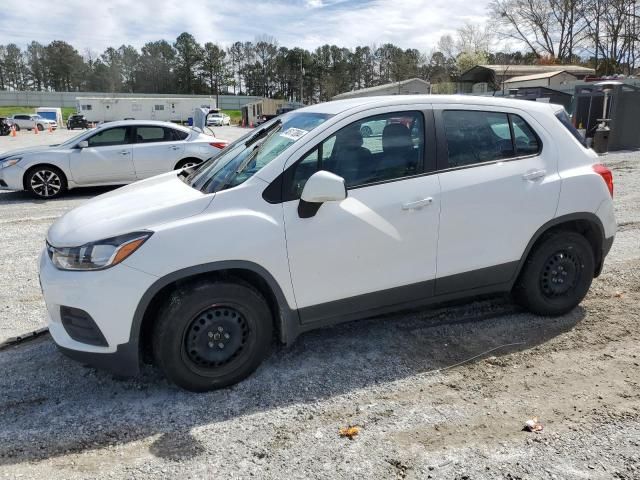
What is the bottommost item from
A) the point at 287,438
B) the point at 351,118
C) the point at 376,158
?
the point at 287,438

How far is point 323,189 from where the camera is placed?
301 centimetres

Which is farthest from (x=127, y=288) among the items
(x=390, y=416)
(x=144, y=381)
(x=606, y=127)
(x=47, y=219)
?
(x=606, y=127)

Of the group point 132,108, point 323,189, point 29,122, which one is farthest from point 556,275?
point 132,108

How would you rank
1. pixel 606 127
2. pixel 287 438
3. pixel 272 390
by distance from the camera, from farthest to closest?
pixel 606 127, pixel 272 390, pixel 287 438

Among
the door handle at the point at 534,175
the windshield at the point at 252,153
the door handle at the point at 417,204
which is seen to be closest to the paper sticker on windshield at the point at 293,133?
the windshield at the point at 252,153

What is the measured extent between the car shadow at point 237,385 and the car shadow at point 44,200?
275 inches

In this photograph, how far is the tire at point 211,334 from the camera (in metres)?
2.97

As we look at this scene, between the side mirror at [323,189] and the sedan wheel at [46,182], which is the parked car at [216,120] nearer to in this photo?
the sedan wheel at [46,182]

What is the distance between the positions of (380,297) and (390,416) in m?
0.82

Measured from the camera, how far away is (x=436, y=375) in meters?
3.38

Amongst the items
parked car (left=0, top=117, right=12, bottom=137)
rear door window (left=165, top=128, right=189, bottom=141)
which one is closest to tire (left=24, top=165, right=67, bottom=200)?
rear door window (left=165, top=128, right=189, bottom=141)

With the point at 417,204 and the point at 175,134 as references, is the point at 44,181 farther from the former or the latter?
the point at 417,204

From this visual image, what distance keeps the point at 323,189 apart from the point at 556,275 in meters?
2.24

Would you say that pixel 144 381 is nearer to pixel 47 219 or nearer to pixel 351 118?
pixel 351 118
